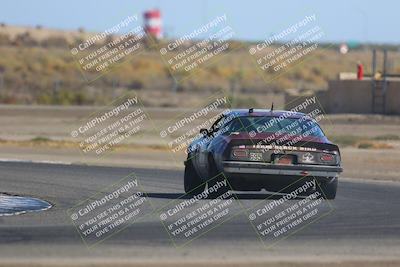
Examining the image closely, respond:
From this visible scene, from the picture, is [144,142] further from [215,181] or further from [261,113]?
[215,181]

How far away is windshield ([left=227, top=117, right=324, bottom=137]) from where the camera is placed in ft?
60.5

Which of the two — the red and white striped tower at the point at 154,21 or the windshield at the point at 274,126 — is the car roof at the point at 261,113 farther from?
the red and white striped tower at the point at 154,21

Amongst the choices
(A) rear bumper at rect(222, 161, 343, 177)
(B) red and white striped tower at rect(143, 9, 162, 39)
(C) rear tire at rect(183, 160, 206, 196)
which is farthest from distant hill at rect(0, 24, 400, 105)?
(A) rear bumper at rect(222, 161, 343, 177)

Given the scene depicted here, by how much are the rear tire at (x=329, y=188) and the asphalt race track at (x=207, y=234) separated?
253 mm

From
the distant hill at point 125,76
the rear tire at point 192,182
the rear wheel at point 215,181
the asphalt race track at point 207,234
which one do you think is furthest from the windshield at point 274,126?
the distant hill at point 125,76

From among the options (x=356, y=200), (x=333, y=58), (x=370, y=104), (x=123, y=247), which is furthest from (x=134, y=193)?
(x=333, y=58)

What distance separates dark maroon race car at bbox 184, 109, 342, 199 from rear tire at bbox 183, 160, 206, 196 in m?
0.62

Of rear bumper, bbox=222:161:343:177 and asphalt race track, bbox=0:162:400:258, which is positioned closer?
asphalt race track, bbox=0:162:400:258

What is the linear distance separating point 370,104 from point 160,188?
27821 mm

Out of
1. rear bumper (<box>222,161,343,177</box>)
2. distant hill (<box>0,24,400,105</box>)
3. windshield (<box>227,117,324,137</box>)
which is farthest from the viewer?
distant hill (<box>0,24,400,105</box>)

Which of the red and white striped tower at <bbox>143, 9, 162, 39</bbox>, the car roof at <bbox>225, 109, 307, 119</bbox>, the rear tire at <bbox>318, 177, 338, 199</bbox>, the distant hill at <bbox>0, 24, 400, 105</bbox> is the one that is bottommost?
the rear tire at <bbox>318, 177, 338, 199</bbox>

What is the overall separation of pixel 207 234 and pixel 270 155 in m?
3.70

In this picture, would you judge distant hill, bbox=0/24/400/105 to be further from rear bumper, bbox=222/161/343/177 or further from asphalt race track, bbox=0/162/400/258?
rear bumper, bbox=222/161/343/177

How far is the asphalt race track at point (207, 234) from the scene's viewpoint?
42.4ft
